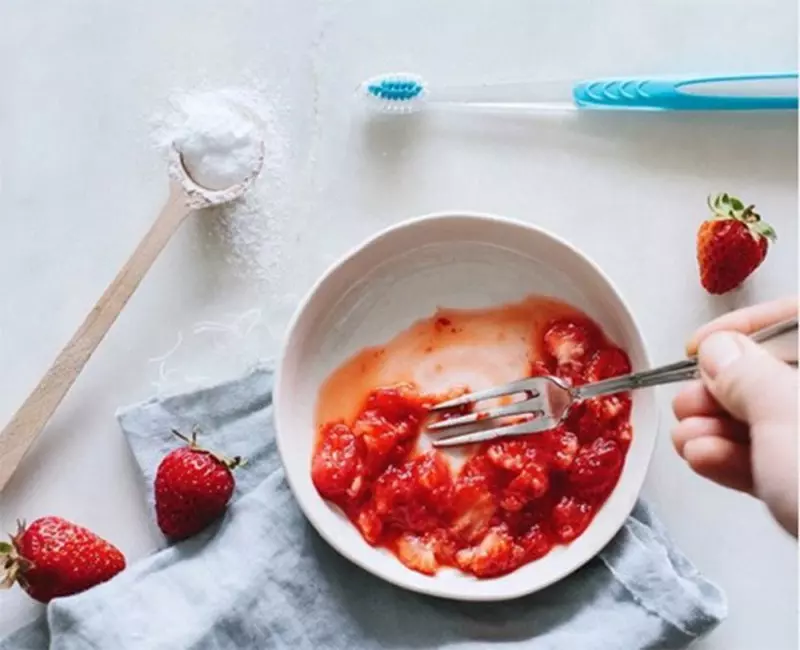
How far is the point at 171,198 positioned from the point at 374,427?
0.31 meters

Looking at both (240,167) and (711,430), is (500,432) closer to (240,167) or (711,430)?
(711,430)

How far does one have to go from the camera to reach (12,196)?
4.47ft

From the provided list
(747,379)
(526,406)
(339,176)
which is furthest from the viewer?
(339,176)

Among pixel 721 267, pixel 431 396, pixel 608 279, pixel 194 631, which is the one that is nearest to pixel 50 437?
pixel 194 631

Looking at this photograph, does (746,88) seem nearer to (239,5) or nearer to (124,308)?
(239,5)

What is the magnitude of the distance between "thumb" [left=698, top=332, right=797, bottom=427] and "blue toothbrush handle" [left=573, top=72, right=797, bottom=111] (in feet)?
1.29

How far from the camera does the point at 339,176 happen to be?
53.6 inches

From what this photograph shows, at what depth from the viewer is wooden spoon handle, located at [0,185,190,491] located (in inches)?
51.2

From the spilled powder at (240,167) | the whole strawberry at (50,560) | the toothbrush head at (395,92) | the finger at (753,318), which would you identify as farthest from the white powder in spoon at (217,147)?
the finger at (753,318)

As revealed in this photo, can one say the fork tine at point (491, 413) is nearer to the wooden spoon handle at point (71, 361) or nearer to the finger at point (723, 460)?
the finger at point (723, 460)

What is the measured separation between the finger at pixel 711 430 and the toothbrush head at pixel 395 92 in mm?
452

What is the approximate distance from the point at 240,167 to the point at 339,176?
0.11m

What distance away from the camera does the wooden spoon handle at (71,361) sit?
4.26 ft

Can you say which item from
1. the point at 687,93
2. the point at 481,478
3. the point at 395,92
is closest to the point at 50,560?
the point at 481,478
